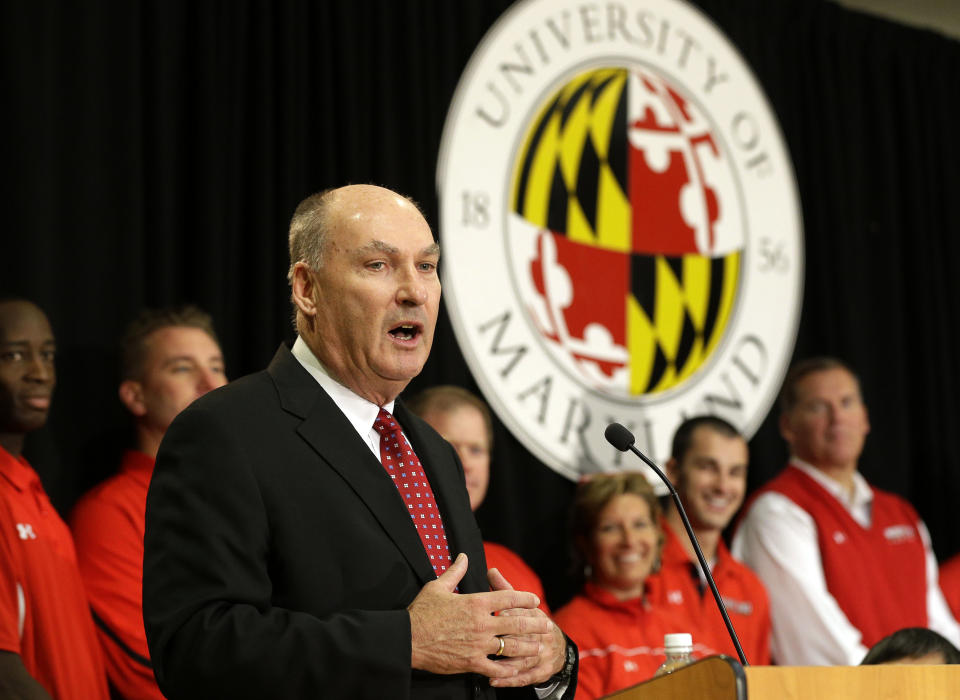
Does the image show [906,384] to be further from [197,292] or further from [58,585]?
[58,585]

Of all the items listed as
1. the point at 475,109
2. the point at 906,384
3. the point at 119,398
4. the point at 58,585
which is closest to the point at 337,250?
the point at 58,585

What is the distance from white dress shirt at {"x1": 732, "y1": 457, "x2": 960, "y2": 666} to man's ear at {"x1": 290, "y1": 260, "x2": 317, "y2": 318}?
8.14 feet

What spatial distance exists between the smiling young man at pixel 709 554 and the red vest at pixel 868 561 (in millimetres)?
357

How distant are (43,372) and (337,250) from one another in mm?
1252

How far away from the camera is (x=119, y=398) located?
3209 millimetres

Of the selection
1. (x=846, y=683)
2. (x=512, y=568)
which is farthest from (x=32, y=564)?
(x=846, y=683)

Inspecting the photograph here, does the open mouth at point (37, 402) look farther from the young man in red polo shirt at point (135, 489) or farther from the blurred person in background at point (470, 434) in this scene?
the blurred person in background at point (470, 434)

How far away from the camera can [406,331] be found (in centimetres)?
187

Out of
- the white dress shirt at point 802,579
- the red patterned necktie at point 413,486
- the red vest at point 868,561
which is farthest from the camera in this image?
the red vest at point 868,561

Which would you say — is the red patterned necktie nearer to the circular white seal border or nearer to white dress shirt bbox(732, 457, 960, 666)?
the circular white seal border

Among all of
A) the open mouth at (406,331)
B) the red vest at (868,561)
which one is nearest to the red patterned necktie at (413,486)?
the open mouth at (406,331)

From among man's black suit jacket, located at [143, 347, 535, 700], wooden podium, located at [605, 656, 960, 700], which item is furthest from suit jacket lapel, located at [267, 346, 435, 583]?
wooden podium, located at [605, 656, 960, 700]

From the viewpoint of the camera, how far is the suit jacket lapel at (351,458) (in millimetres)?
1678

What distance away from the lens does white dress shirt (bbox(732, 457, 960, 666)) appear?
3822 mm
